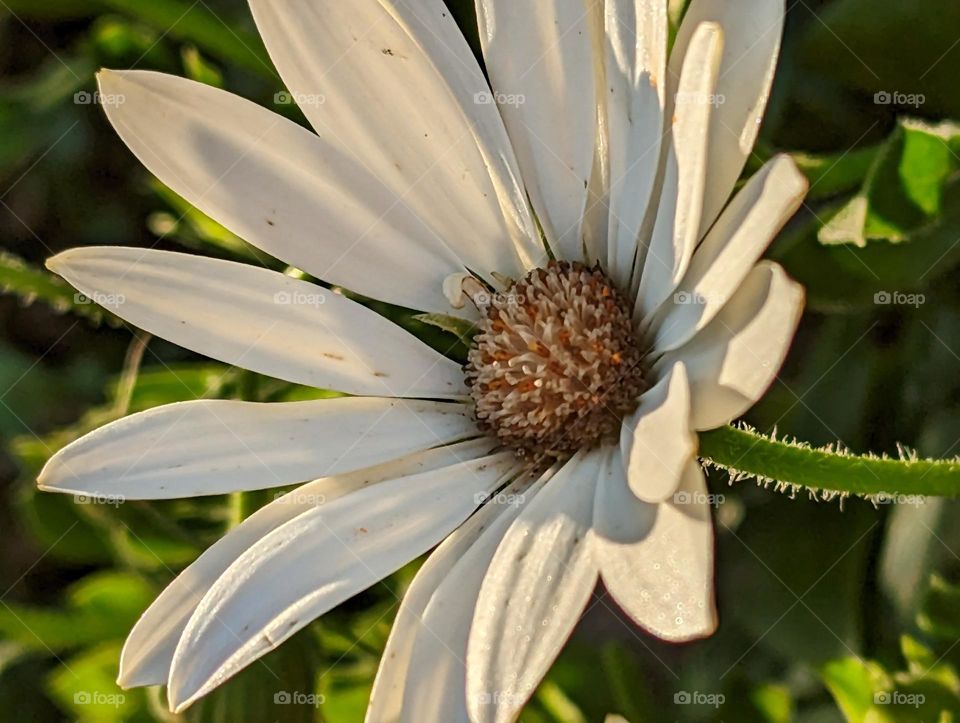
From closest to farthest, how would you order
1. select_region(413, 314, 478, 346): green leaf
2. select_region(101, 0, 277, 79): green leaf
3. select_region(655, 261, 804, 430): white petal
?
select_region(655, 261, 804, 430): white petal, select_region(413, 314, 478, 346): green leaf, select_region(101, 0, 277, 79): green leaf

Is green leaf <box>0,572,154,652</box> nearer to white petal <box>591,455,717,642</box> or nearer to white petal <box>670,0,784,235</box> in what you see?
white petal <box>591,455,717,642</box>

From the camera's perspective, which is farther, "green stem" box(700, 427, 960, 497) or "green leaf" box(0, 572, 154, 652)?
"green leaf" box(0, 572, 154, 652)

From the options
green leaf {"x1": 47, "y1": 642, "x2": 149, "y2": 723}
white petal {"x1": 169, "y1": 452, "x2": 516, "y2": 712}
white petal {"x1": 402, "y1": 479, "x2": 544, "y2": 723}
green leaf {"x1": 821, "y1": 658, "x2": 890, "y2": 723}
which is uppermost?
white petal {"x1": 169, "y1": 452, "x2": 516, "y2": 712}

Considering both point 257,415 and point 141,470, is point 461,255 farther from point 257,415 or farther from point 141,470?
point 141,470

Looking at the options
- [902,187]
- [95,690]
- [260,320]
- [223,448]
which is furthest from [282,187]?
[95,690]

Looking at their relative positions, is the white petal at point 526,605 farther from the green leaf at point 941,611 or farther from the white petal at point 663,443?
the green leaf at point 941,611

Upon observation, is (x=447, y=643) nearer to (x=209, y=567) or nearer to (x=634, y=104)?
(x=209, y=567)

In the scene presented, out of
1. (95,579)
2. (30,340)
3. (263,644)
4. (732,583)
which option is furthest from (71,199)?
(732,583)

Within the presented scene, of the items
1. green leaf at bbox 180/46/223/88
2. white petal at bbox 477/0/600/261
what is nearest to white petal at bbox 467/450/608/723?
white petal at bbox 477/0/600/261
